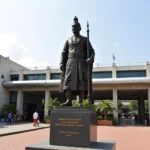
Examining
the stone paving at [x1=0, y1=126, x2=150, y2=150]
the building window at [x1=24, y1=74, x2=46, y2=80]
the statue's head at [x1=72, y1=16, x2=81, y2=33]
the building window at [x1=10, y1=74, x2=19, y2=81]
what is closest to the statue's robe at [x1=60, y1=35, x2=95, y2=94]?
the statue's head at [x1=72, y1=16, x2=81, y2=33]

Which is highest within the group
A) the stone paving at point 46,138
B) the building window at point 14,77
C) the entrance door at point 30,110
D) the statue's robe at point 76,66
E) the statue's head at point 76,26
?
the building window at point 14,77

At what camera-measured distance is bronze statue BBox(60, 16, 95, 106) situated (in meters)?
6.32

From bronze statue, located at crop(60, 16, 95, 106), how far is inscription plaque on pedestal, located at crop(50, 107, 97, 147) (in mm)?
525

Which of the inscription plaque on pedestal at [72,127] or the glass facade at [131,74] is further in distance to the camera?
the glass facade at [131,74]

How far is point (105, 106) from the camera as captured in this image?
2442 centimetres

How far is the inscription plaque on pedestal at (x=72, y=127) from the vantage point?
543 centimetres

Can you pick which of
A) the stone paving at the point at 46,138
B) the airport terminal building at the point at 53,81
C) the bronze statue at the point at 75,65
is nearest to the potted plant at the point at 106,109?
the airport terminal building at the point at 53,81

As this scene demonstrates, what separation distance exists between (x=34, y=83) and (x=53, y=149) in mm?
22266

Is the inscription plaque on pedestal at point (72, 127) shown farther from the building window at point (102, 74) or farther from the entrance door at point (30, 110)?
the entrance door at point (30, 110)

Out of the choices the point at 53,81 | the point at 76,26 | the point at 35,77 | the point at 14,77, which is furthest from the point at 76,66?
the point at 14,77

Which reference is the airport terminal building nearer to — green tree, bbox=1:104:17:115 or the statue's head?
green tree, bbox=1:104:17:115

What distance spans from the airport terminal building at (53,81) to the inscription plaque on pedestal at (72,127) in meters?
19.5

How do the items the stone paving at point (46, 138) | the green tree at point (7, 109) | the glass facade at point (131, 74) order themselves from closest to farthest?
1. the stone paving at point (46, 138)
2. the glass facade at point (131, 74)
3. the green tree at point (7, 109)

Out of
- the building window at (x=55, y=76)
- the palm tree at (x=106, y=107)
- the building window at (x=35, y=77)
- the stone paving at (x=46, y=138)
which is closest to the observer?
the stone paving at (x=46, y=138)
